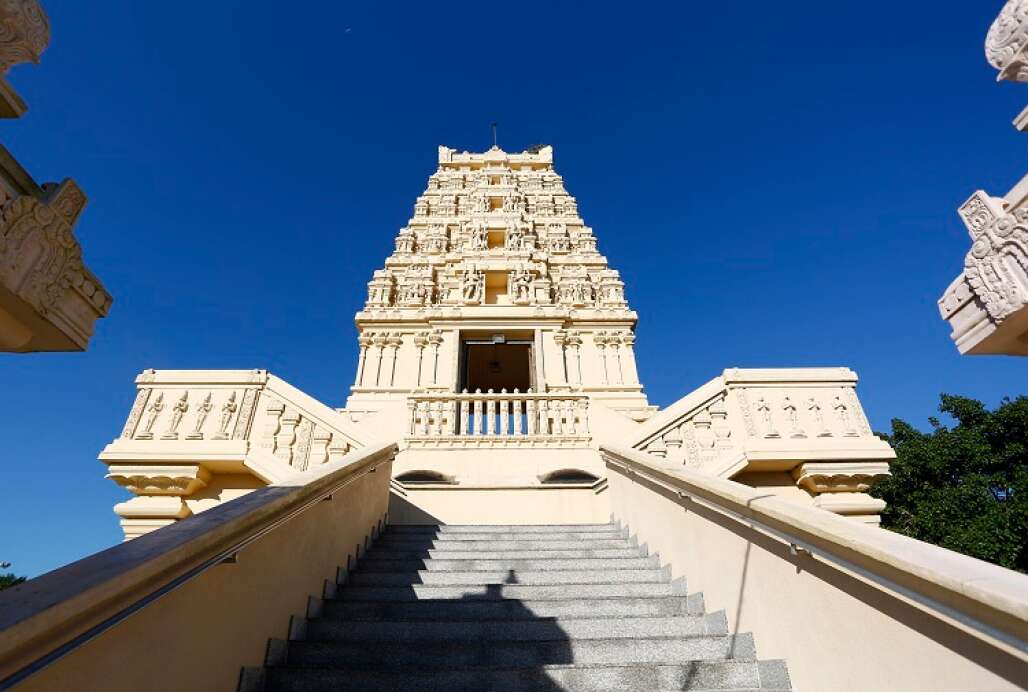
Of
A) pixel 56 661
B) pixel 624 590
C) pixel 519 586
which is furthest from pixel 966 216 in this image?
pixel 56 661

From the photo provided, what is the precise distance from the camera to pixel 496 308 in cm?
1631

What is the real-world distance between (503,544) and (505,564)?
80 centimetres

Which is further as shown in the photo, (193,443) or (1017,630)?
(193,443)

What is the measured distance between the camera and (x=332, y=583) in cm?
480

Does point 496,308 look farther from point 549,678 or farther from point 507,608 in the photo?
point 549,678

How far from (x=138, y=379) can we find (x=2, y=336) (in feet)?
23.8

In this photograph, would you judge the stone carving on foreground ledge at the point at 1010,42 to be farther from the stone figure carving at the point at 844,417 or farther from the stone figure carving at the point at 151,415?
the stone figure carving at the point at 151,415

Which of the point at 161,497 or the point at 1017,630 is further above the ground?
the point at 161,497

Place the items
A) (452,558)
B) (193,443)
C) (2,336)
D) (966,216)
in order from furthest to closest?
(193,443)
(452,558)
(966,216)
(2,336)

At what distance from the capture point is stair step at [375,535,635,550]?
629cm

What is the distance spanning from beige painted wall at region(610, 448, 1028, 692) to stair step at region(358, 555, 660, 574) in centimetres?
71

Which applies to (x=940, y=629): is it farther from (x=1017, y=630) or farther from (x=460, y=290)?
(x=460, y=290)

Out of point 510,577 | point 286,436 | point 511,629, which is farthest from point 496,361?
point 511,629

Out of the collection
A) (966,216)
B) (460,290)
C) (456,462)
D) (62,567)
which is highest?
(460,290)
